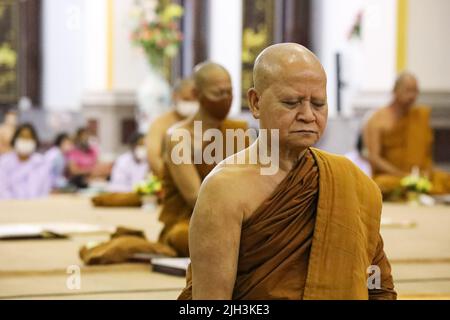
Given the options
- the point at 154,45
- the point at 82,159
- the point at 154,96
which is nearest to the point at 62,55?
the point at 154,96

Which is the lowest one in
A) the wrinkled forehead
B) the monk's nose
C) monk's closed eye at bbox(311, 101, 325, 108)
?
the monk's nose

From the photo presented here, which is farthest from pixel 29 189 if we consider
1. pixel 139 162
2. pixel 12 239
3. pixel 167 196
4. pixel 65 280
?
pixel 65 280

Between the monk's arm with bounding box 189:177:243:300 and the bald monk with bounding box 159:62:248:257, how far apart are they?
2.89 metres

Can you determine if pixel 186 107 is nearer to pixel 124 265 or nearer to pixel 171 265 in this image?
pixel 124 265

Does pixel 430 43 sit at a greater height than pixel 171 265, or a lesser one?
greater

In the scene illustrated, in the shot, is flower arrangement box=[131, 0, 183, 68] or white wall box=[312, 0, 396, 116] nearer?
white wall box=[312, 0, 396, 116]

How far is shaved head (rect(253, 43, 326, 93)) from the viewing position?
9.74ft

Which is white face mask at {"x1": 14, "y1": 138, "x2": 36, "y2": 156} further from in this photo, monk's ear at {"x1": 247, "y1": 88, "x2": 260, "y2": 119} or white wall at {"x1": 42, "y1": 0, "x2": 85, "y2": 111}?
monk's ear at {"x1": 247, "y1": 88, "x2": 260, "y2": 119}

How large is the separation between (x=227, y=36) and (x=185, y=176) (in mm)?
9855

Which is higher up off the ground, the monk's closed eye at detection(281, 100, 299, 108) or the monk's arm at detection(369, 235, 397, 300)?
the monk's closed eye at detection(281, 100, 299, 108)

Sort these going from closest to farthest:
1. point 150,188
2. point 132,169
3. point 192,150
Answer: point 192,150 → point 150,188 → point 132,169

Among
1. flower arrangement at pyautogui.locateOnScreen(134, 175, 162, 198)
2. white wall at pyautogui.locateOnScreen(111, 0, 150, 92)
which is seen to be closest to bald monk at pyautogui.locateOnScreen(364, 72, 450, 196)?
flower arrangement at pyautogui.locateOnScreen(134, 175, 162, 198)

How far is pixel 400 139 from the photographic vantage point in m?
11.0
